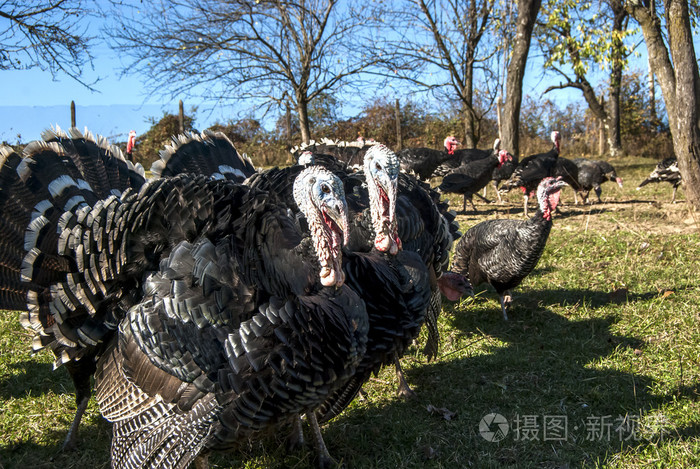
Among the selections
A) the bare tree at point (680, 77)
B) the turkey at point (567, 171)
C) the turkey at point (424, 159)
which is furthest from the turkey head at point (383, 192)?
the turkey at point (567, 171)

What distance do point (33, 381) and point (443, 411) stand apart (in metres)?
2.88

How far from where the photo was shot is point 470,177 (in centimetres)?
938

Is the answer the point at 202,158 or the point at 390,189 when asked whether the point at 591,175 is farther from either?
the point at 202,158

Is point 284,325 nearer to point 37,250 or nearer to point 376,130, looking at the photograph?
point 37,250

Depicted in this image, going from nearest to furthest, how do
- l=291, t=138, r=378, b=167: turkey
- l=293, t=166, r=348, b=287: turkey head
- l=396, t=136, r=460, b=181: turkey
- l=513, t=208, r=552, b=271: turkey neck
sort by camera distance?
l=293, t=166, r=348, b=287: turkey head
l=513, t=208, r=552, b=271: turkey neck
l=291, t=138, r=378, b=167: turkey
l=396, t=136, r=460, b=181: turkey

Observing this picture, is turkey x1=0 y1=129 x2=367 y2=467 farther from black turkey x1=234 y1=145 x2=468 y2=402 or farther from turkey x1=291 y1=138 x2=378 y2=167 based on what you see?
turkey x1=291 y1=138 x2=378 y2=167

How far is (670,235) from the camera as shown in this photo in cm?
660

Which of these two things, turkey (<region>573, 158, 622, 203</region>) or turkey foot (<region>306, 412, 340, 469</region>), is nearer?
turkey foot (<region>306, 412, 340, 469</region>)

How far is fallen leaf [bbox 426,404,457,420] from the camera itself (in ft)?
10.8

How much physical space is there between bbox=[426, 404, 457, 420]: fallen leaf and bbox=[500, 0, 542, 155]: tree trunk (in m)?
8.96

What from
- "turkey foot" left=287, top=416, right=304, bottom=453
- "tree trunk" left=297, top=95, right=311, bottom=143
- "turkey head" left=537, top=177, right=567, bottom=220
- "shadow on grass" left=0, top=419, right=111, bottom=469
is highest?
"tree trunk" left=297, top=95, right=311, bottom=143

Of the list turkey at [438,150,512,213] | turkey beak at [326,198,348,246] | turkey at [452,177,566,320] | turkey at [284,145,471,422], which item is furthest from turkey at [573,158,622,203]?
turkey beak at [326,198,348,246]

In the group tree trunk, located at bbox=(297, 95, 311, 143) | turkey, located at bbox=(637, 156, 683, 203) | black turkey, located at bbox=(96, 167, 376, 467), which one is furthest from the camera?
tree trunk, located at bbox=(297, 95, 311, 143)

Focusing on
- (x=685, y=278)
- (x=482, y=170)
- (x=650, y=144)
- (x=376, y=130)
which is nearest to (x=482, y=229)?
(x=685, y=278)
